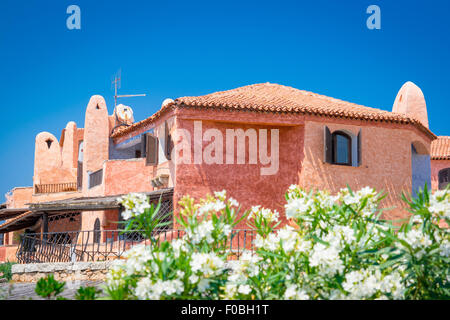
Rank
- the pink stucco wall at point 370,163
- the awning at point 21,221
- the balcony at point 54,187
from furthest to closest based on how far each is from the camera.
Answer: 1. the balcony at point 54,187
2. the awning at point 21,221
3. the pink stucco wall at point 370,163

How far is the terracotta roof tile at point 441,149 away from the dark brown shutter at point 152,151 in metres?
17.8

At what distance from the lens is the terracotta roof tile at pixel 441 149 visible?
28000 millimetres

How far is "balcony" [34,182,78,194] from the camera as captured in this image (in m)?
29.2

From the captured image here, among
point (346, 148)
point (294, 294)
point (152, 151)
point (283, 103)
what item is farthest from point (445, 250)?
point (152, 151)

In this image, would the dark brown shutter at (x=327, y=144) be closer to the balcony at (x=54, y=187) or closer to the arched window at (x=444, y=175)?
the arched window at (x=444, y=175)

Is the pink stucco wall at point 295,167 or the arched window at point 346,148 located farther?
the arched window at point 346,148

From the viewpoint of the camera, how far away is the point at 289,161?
55.5ft

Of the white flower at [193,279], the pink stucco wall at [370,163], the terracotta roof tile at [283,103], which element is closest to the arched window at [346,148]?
the pink stucco wall at [370,163]

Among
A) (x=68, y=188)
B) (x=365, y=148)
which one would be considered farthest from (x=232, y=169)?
(x=68, y=188)

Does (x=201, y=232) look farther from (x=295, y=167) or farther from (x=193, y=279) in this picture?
(x=295, y=167)

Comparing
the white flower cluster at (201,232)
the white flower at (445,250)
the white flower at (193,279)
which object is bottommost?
the white flower at (193,279)

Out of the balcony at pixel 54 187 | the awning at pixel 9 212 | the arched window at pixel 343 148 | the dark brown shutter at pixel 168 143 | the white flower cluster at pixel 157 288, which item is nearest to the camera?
the white flower cluster at pixel 157 288
